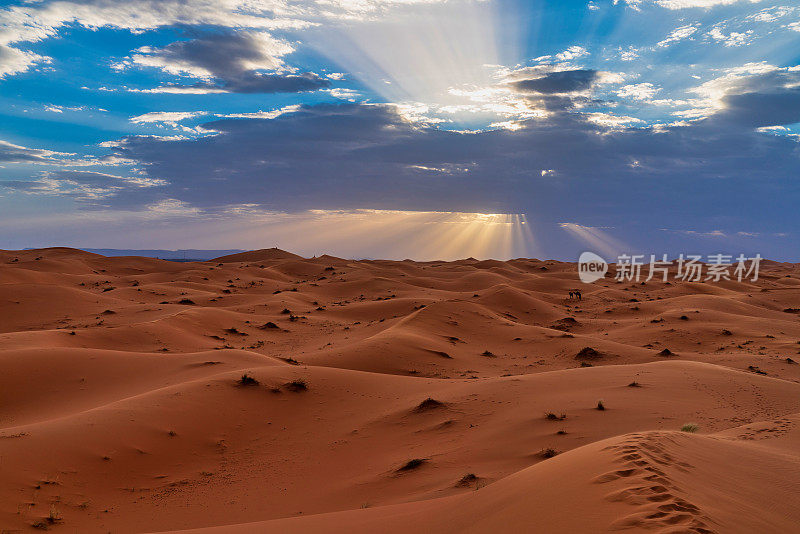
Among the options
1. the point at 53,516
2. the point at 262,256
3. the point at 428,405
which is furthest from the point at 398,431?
the point at 262,256

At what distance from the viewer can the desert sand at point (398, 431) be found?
5.46 metres

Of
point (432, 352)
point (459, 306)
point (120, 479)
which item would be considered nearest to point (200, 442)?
point (120, 479)

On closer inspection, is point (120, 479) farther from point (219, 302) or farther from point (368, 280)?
point (368, 280)

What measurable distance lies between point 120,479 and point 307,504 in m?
3.81

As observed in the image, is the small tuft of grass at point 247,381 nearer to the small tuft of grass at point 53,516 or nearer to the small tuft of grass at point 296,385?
the small tuft of grass at point 296,385

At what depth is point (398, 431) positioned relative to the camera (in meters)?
12.1

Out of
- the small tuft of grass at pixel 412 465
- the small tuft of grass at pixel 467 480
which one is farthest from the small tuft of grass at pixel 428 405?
the small tuft of grass at pixel 467 480

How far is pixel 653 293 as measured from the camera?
49281 mm

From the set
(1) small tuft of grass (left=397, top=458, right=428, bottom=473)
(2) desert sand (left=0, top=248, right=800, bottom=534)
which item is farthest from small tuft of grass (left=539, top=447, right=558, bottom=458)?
(1) small tuft of grass (left=397, top=458, right=428, bottom=473)

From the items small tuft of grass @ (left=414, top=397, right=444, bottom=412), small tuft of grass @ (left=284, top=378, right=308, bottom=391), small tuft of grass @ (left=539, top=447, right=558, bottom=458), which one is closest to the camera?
small tuft of grass @ (left=539, top=447, right=558, bottom=458)

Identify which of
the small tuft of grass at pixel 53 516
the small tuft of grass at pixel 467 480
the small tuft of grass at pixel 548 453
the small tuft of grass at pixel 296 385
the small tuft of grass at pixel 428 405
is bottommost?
the small tuft of grass at pixel 53 516

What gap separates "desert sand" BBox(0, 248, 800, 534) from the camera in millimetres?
5457

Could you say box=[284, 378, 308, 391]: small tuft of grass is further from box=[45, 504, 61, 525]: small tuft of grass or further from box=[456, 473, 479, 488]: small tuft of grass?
box=[456, 473, 479, 488]: small tuft of grass

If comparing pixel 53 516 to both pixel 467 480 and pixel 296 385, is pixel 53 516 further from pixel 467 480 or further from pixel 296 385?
pixel 296 385
